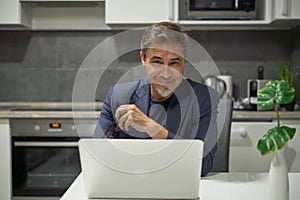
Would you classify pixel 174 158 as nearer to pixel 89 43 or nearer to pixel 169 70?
pixel 169 70

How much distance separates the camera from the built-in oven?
9.46 feet

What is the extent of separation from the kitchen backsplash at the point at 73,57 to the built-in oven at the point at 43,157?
64cm

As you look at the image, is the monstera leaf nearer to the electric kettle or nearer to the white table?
the white table

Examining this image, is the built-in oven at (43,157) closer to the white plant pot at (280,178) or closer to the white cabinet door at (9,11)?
the white cabinet door at (9,11)

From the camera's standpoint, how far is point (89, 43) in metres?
3.49

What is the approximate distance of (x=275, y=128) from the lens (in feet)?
3.82

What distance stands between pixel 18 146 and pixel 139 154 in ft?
6.26

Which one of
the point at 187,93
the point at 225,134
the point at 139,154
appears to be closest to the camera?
the point at 139,154

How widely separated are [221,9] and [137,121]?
1896 millimetres

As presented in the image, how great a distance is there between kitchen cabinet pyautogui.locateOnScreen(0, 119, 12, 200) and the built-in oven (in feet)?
0.13

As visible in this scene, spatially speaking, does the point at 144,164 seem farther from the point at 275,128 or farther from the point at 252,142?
the point at 252,142

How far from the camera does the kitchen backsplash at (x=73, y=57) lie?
343 cm

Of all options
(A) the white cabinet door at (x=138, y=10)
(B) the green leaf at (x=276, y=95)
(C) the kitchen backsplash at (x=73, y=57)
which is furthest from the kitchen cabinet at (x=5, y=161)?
(B) the green leaf at (x=276, y=95)

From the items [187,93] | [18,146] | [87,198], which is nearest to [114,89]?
[187,93]
